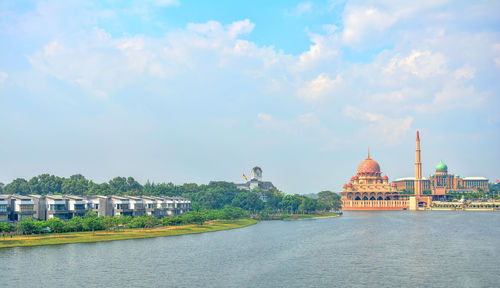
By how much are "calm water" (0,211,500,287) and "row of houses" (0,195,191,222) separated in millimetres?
25104

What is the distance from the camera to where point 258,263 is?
6856cm

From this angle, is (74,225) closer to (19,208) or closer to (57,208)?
(19,208)

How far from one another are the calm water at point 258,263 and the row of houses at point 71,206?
25104 millimetres

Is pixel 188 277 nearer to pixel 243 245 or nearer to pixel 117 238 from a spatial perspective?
pixel 243 245

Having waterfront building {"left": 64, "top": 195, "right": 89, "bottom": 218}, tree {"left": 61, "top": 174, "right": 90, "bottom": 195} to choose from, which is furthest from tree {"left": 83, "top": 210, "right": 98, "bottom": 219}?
tree {"left": 61, "top": 174, "right": 90, "bottom": 195}

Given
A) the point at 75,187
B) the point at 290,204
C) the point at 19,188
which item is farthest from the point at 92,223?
the point at 290,204

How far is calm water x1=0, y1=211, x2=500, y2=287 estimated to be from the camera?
55906mm

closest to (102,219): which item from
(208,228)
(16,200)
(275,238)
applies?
(16,200)

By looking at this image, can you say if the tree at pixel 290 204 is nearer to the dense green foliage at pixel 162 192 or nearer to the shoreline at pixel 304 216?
the dense green foliage at pixel 162 192

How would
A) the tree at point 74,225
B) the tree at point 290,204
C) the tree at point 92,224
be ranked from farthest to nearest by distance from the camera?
the tree at point 290,204
the tree at point 92,224
the tree at point 74,225

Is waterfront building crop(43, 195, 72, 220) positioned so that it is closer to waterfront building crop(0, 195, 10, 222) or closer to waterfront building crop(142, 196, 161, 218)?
waterfront building crop(0, 195, 10, 222)

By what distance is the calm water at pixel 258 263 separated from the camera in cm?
5591

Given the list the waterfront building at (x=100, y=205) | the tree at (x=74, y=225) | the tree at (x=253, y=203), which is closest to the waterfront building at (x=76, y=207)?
the waterfront building at (x=100, y=205)

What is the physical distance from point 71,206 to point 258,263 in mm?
60286
